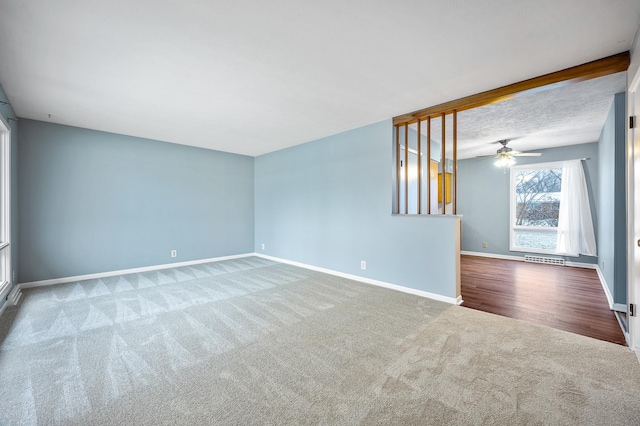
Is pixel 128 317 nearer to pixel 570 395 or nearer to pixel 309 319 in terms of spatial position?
pixel 309 319

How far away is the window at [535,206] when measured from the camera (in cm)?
581

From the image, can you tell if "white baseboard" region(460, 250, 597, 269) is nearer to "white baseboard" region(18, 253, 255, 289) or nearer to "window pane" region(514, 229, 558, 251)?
"window pane" region(514, 229, 558, 251)

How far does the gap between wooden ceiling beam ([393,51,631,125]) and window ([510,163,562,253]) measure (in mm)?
4051

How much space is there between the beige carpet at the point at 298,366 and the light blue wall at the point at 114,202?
1.12 m

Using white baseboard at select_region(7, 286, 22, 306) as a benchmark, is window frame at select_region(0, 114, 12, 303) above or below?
above

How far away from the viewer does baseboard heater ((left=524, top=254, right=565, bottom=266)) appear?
558 centimetres

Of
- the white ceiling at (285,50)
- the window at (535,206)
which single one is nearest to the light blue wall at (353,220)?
the white ceiling at (285,50)

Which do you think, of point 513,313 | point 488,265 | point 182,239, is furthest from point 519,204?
point 182,239

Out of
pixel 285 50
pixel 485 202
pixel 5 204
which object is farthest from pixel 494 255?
pixel 5 204

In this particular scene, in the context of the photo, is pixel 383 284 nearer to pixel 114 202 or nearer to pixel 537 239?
pixel 537 239

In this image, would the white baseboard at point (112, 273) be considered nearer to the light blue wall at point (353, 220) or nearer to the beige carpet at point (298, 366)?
the beige carpet at point (298, 366)

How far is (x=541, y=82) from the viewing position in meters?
2.63

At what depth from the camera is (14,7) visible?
5.67 feet

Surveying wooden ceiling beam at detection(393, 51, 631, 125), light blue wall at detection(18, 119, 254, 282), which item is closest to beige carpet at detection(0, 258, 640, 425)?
light blue wall at detection(18, 119, 254, 282)
